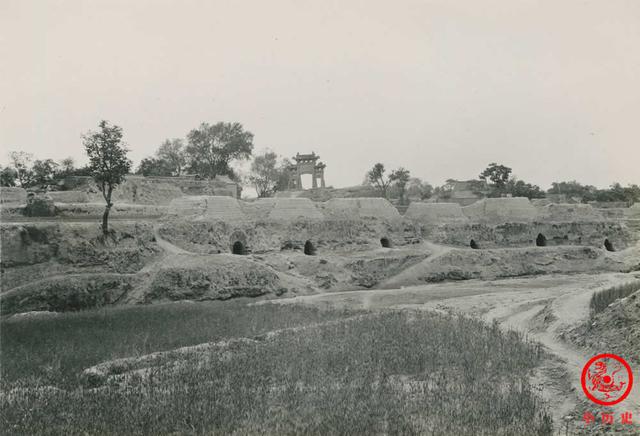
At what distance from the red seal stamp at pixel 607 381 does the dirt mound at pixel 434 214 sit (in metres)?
26.6

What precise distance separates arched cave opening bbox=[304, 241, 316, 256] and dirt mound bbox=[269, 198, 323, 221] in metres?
1.67

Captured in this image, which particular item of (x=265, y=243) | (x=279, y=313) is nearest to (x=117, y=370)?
(x=279, y=313)

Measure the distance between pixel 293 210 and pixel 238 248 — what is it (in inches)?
183

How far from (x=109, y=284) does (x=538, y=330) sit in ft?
52.9

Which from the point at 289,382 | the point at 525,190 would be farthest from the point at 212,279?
the point at 525,190

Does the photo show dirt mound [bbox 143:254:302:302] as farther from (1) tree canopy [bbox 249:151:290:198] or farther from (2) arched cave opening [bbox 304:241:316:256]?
(1) tree canopy [bbox 249:151:290:198]

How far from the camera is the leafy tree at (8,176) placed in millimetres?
41000

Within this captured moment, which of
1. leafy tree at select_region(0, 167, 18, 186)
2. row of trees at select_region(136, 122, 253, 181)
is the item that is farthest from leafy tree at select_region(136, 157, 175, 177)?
leafy tree at select_region(0, 167, 18, 186)

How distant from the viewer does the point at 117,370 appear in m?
10.1

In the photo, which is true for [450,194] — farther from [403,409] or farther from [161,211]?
[403,409]

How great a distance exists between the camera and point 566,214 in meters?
38.3

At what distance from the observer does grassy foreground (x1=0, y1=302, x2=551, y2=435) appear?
6.98 meters

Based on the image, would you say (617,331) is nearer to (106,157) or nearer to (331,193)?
(106,157)

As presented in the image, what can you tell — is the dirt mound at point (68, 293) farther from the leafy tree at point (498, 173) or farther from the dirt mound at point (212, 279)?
the leafy tree at point (498, 173)
